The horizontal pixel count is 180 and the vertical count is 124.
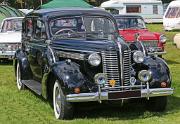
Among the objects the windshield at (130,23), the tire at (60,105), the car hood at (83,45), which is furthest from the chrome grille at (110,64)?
the windshield at (130,23)

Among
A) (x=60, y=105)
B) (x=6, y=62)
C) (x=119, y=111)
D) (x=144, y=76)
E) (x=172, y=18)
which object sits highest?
(x=144, y=76)

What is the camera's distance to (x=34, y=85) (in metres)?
9.77

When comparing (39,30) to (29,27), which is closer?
(39,30)

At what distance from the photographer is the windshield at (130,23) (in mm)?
16688

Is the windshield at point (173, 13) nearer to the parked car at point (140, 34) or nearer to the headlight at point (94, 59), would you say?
the parked car at point (140, 34)

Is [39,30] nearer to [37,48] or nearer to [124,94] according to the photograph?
[37,48]

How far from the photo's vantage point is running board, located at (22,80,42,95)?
9255 mm

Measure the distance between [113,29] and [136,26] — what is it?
7475 millimetres

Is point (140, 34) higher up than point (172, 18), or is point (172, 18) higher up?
point (140, 34)

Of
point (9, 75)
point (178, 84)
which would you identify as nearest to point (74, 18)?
point (178, 84)

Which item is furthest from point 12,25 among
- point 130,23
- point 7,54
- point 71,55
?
point 71,55

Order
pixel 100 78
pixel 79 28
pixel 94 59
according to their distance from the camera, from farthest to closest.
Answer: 1. pixel 79 28
2. pixel 94 59
3. pixel 100 78

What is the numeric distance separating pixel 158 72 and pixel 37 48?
8.39ft

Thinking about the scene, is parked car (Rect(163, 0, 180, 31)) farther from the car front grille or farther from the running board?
the car front grille
